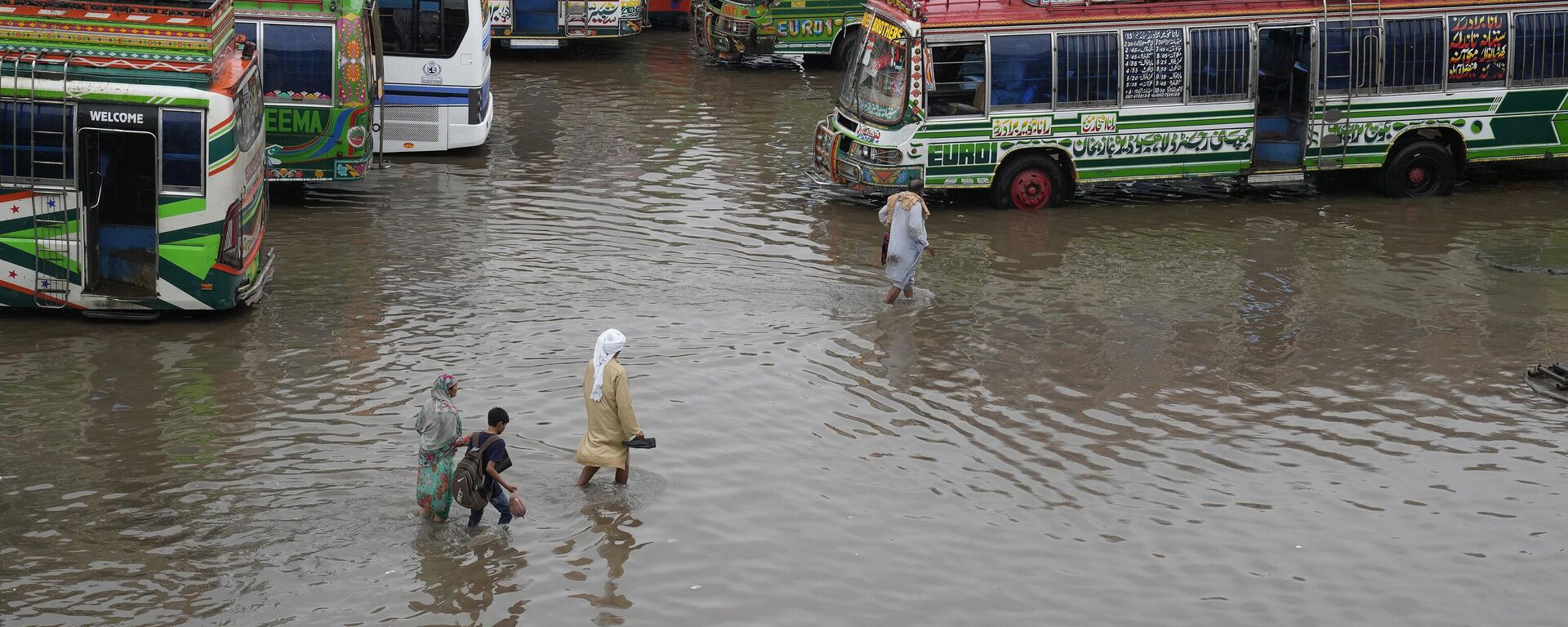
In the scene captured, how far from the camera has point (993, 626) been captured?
7.80 meters

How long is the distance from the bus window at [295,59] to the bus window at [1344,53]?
10604 mm

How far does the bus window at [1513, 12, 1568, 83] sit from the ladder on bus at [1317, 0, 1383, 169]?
1733 millimetres

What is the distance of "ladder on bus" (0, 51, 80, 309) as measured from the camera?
1166 centimetres

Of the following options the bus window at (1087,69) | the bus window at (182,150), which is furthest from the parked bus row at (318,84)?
the bus window at (1087,69)

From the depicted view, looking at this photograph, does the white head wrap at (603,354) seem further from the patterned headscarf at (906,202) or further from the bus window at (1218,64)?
the bus window at (1218,64)

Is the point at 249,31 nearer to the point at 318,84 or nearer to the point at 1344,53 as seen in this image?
the point at 318,84

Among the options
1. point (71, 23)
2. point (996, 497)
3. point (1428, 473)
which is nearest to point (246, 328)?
point (71, 23)

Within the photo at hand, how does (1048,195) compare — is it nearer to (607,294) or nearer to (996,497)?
(607,294)

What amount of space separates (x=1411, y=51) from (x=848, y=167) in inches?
252

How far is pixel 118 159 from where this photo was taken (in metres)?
12.1

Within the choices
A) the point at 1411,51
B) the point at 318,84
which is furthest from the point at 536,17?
the point at 1411,51

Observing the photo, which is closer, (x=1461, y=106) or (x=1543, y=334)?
(x=1543, y=334)

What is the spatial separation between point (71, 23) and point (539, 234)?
5.06 m

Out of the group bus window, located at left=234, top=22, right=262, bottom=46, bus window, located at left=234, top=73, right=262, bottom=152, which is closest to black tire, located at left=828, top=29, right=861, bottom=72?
bus window, located at left=234, top=22, right=262, bottom=46
